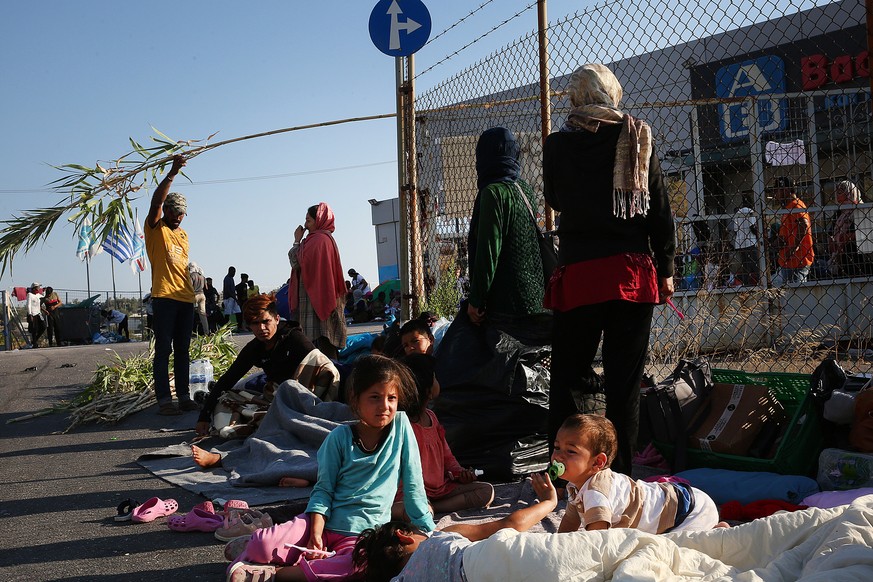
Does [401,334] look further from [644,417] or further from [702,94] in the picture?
[702,94]

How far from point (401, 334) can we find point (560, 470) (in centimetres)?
251

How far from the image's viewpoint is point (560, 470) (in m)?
3.33

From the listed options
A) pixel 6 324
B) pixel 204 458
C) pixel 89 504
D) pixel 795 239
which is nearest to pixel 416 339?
pixel 204 458

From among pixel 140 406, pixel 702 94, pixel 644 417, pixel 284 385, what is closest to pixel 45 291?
pixel 140 406

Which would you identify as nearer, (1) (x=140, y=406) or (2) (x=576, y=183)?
(2) (x=576, y=183)

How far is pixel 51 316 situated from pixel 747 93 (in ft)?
59.5

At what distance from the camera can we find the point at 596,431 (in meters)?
3.45

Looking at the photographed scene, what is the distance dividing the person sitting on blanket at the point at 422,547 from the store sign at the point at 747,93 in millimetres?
6545

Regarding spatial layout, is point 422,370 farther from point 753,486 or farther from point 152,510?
point 753,486

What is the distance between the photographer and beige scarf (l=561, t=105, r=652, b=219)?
4.01m

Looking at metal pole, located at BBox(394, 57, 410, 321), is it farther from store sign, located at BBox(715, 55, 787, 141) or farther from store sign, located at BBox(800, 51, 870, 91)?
store sign, located at BBox(800, 51, 870, 91)

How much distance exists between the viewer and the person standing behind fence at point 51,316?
878 inches

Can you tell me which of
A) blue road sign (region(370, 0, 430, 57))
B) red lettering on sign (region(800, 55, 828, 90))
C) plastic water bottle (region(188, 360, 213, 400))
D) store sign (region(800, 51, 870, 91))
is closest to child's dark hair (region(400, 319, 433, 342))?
blue road sign (region(370, 0, 430, 57))

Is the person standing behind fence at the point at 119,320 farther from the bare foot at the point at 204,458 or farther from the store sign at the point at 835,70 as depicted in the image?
the bare foot at the point at 204,458
